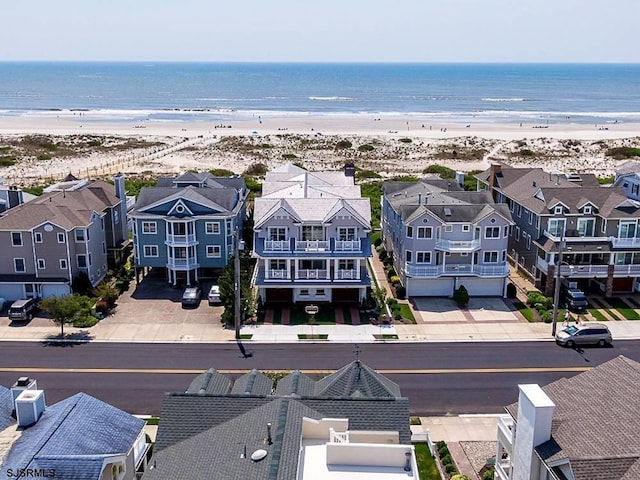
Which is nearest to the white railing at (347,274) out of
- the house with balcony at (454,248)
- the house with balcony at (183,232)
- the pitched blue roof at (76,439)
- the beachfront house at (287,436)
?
the house with balcony at (454,248)

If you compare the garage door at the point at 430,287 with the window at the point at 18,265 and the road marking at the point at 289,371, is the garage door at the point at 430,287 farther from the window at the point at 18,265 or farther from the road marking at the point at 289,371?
the window at the point at 18,265

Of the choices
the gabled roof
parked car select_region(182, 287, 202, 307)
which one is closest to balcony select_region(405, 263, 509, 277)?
parked car select_region(182, 287, 202, 307)

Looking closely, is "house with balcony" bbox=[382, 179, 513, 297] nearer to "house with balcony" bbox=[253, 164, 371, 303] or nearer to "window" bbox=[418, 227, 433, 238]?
"window" bbox=[418, 227, 433, 238]

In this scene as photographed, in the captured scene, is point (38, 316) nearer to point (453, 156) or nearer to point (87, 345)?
point (87, 345)

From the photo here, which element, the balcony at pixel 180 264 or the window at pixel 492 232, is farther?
the balcony at pixel 180 264

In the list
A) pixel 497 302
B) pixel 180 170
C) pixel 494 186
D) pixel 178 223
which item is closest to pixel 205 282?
pixel 178 223

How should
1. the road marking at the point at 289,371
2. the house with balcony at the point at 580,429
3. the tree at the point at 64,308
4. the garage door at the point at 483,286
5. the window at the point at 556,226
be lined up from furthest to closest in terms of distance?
the window at the point at 556,226 → the garage door at the point at 483,286 → the tree at the point at 64,308 → the road marking at the point at 289,371 → the house with balcony at the point at 580,429
